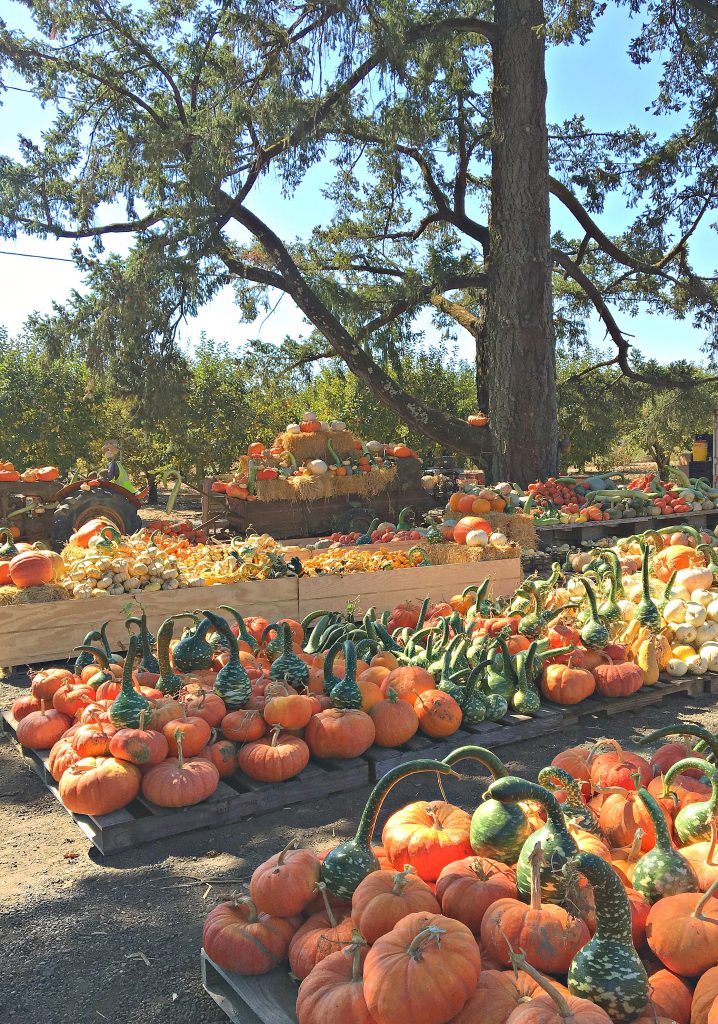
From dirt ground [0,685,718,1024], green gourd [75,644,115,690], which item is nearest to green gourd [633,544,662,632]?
dirt ground [0,685,718,1024]

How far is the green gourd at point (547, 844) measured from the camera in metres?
2.06

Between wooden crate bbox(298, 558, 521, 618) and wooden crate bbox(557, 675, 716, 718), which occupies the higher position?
wooden crate bbox(298, 558, 521, 618)

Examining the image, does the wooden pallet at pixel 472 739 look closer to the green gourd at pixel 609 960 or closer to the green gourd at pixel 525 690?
the green gourd at pixel 525 690

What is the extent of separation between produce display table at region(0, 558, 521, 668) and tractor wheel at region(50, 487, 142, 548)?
2.67m

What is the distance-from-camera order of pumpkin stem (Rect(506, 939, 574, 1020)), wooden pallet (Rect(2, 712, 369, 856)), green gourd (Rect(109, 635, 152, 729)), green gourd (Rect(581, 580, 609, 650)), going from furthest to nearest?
green gourd (Rect(581, 580, 609, 650)) → green gourd (Rect(109, 635, 152, 729)) → wooden pallet (Rect(2, 712, 369, 856)) → pumpkin stem (Rect(506, 939, 574, 1020))

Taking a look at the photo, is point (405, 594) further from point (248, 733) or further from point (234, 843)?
point (234, 843)

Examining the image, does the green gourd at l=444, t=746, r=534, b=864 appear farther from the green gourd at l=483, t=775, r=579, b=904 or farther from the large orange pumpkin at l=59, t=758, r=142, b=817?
the large orange pumpkin at l=59, t=758, r=142, b=817

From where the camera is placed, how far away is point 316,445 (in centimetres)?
1182

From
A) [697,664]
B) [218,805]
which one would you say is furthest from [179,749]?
[697,664]

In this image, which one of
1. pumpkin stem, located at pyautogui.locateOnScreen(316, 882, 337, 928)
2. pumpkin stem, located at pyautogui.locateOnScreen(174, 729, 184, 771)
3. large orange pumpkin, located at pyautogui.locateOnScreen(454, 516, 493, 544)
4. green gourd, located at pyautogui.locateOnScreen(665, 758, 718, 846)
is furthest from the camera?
large orange pumpkin, located at pyautogui.locateOnScreen(454, 516, 493, 544)

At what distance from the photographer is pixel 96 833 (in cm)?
336

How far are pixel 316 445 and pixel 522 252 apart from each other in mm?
4621

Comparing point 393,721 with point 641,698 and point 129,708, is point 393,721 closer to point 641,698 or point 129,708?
point 129,708

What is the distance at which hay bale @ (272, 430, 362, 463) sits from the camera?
11719mm
